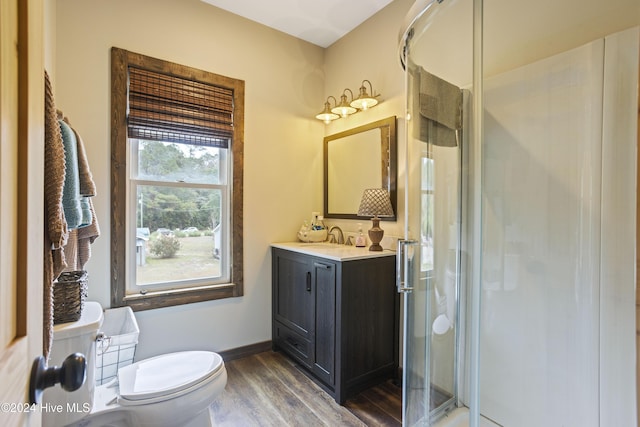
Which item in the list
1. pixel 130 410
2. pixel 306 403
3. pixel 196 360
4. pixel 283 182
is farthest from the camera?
pixel 283 182

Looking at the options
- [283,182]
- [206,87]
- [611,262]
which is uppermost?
[206,87]

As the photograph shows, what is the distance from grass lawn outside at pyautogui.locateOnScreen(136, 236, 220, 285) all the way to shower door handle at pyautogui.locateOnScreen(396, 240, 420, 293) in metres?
1.57

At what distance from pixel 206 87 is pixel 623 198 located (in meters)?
2.54

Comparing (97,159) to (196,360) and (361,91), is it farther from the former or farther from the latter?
(361,91)

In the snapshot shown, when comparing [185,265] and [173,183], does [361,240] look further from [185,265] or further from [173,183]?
[173,183]

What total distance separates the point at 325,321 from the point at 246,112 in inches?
69.5

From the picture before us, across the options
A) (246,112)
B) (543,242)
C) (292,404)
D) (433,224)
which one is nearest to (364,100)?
(246,112)

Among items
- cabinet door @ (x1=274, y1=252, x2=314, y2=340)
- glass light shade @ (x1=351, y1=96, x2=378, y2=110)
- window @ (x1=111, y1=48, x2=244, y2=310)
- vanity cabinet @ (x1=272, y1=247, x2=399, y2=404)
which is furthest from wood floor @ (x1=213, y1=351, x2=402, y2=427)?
glass light shade @ (x1=351, y1=96, x2=378, y2=110)

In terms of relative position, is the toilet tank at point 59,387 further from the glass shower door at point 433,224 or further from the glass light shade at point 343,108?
the glass light shade at point 343,108

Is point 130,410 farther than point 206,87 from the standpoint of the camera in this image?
No

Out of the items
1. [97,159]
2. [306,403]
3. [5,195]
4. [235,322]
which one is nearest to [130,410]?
[306,403]

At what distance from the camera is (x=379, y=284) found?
6.89ft

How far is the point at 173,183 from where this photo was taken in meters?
2.32

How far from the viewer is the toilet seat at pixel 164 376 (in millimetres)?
1345
